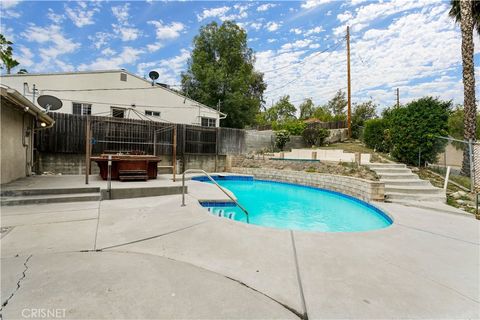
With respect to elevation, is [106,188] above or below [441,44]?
below

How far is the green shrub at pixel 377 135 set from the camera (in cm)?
1269

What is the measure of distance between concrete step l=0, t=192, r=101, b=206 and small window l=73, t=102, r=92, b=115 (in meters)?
8.67

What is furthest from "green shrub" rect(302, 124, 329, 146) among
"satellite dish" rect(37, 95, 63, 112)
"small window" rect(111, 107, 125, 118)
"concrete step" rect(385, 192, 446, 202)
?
"satellite dish" rect(37, 95, 63, 112)

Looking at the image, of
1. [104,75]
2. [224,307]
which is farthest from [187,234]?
[104,75]

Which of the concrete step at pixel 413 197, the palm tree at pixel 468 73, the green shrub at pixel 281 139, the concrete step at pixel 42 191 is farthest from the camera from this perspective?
the green shrub at pixel 281 139

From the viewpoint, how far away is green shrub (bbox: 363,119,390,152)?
12688 mm

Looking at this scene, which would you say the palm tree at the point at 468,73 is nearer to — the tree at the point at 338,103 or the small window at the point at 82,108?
the small window at the point at 82,108

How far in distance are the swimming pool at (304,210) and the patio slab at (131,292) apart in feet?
11.4

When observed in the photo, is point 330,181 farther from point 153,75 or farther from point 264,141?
point 153,75

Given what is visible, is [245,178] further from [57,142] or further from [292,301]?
[292,301]

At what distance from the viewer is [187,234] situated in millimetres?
3176

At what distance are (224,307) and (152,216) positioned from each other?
276 cm

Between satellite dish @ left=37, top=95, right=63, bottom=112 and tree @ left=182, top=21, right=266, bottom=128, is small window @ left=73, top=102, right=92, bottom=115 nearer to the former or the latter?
satellite dish @ left=37, top=95, right=63, bottom=112

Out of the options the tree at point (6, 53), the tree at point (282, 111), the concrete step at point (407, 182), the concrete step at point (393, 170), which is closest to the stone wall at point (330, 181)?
the concrete step at point (407, 182)
